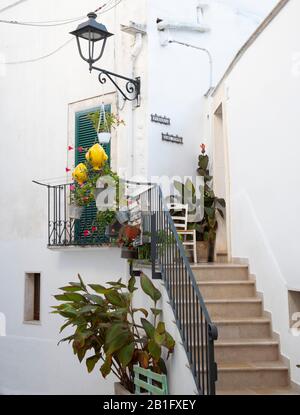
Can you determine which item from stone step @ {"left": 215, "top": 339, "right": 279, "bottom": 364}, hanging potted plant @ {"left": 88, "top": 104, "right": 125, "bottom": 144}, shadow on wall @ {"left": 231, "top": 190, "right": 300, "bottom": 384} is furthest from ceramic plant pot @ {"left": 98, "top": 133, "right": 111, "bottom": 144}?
stone step @ {"left": 215, "top": 339, "right": 279, "bottom": 364}

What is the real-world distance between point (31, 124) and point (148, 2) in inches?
124

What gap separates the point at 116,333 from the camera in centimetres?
540

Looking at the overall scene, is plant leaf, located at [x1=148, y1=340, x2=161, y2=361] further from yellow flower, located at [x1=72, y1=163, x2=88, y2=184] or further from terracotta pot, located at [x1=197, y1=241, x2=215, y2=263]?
yellow flower, located at [x1=72, y1=163, x2=88, y2=184]

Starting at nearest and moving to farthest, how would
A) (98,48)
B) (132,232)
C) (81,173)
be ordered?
(132,232) → (81,173) → (98,48)

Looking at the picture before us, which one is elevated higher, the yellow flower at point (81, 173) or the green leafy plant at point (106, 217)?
the yellow flower at point (81, 173)

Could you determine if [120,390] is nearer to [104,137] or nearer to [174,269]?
[174,269]

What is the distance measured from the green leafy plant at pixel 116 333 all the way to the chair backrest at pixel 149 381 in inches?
5.5

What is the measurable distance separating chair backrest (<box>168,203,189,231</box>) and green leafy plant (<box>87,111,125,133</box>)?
1576 millimetres

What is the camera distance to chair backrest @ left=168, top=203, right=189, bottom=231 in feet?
25.7

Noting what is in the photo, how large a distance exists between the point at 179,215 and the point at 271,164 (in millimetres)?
2537

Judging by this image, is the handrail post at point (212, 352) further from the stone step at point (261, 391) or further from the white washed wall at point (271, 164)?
the white washed wall at point (271, 164)

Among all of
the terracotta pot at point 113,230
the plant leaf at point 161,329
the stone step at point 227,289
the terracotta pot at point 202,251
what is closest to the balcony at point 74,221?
the terracotta pot at point 113,230

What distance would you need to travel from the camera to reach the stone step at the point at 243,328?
558 centimetres

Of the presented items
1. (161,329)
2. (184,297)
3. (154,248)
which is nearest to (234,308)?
(184,297)
